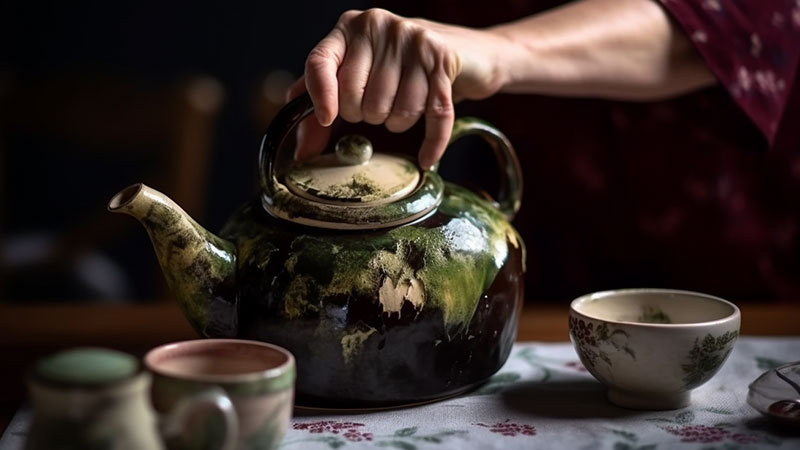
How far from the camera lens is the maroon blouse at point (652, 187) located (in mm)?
1265

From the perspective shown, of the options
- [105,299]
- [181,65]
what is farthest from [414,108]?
[181,65]

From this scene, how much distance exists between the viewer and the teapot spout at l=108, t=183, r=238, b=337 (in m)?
0.75

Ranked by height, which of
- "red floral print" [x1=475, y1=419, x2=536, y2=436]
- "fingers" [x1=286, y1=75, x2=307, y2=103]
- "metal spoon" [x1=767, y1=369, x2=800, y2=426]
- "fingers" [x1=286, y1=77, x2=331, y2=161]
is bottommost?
"red floral print" [x1=475, y1=419, x2=536, y2=436]

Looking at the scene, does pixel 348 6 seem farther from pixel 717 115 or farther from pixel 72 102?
pixel 717 115

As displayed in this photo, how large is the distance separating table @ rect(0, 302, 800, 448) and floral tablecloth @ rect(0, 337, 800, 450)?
0.47 ft

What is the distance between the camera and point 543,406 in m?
0.80

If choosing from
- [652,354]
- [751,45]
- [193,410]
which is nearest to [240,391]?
[193,410]

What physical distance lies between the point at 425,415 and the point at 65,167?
6.60 feet

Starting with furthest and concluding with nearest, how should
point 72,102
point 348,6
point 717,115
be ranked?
point 348,6, point 72,102, point 717,115

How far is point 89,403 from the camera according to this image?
50cm

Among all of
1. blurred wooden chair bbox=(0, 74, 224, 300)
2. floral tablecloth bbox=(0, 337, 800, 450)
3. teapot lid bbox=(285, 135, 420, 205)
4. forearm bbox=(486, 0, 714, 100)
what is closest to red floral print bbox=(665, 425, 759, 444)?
floral tablecloth bbox=(0, 337, 800, 450)

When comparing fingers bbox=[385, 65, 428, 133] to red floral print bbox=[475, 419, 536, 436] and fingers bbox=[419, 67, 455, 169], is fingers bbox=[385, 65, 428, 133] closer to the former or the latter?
fingers bbox=[419, 67, 455, 169]

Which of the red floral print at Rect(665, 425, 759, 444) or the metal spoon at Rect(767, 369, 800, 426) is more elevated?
the metal spoon at Rect(767, 369, 800, 426)

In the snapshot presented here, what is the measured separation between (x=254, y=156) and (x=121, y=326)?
1.47 meters
